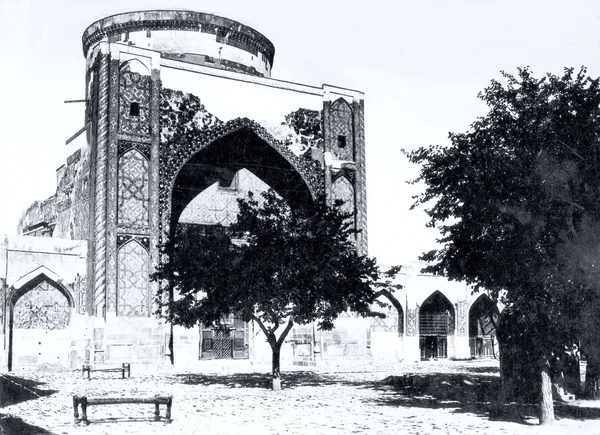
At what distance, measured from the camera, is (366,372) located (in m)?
19.5

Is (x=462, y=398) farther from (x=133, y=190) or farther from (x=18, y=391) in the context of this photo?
(x=133, y=190)

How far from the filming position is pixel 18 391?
13562mm

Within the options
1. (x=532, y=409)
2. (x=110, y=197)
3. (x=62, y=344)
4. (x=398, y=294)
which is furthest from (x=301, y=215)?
(x=398, y=294)

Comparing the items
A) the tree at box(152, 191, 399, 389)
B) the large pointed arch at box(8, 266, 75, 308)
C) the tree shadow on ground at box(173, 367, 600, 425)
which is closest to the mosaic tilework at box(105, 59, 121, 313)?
the large pointed arch at box(8, 266, 75, 308)

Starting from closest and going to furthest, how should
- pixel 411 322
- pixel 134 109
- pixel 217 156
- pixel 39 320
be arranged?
1. pixel 39 320
2. pixel 134 109
3. pixel 217 156
4. pixel 411 322

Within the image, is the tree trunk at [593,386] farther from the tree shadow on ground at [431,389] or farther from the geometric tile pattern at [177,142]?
the geometric tile pattern at [177,142]

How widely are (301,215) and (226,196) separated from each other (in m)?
9.54

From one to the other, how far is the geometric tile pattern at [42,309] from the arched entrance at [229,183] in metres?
3.74

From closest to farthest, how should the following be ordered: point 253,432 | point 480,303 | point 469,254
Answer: point 253,432
point 469,254
point 480,303

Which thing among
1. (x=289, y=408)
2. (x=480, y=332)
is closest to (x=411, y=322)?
(x=480, y=332)

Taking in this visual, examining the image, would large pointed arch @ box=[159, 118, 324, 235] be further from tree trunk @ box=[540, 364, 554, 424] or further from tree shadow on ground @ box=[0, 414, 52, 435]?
tree trunk @ box=[540, 364, 554, 424]

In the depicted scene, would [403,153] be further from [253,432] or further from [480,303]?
[480,303]

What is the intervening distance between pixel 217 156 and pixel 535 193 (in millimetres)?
14890

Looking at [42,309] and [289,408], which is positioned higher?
[42,309]
